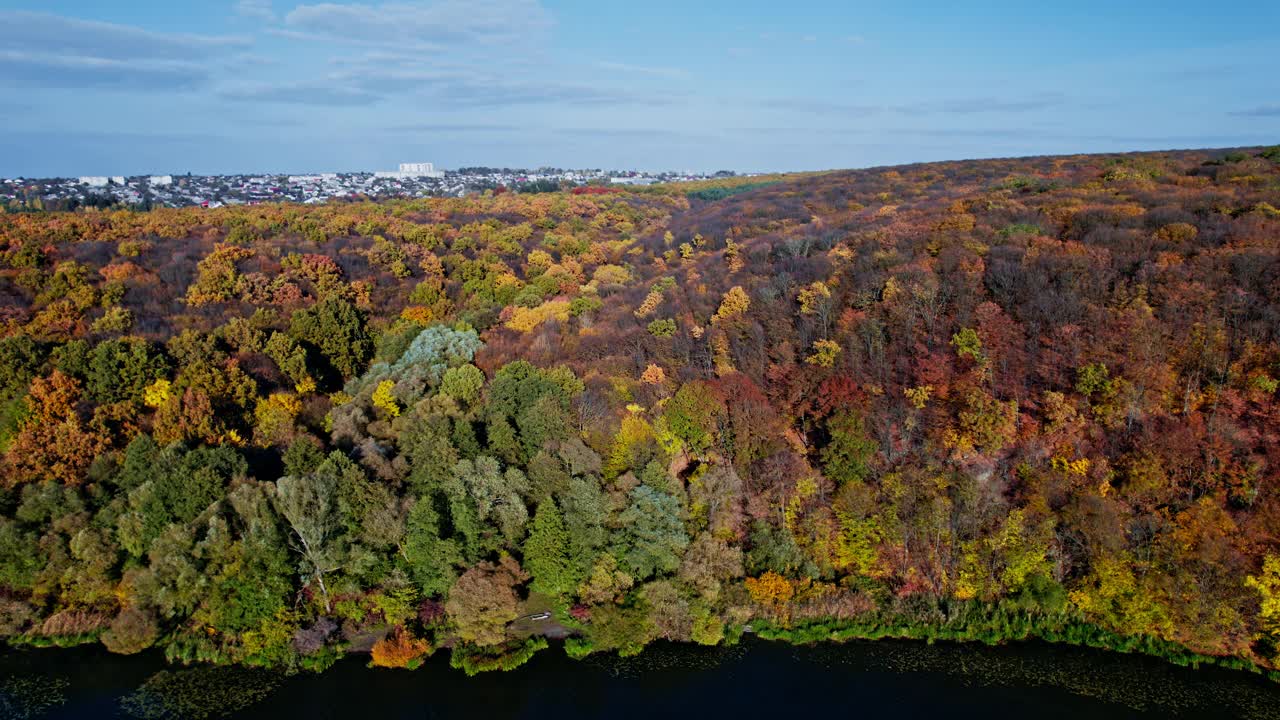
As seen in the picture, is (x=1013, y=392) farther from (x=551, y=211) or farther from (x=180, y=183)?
(x=180, y=183)

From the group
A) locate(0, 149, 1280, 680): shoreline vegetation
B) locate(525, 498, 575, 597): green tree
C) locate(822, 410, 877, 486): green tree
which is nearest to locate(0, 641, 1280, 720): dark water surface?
locate(0, 149, 1280, 680): shoreline vegetation

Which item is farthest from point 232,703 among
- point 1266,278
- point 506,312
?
point 1266,278

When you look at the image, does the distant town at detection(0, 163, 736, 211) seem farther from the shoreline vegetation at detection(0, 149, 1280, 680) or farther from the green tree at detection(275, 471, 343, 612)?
the green tree at detection(275, 471, 343, 612)

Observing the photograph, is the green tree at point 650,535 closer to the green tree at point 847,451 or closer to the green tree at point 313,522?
the green tree at point 847,451

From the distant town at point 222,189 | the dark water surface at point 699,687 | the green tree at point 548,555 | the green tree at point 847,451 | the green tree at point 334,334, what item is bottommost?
the dark water surface at point 699,687

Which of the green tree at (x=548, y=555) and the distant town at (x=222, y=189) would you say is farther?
the distant town at (x=222, y=189)

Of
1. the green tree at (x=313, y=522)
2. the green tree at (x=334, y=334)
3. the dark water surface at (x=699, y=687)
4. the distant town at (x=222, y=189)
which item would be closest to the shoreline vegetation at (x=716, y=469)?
the green tree at (x=313, y=522)
